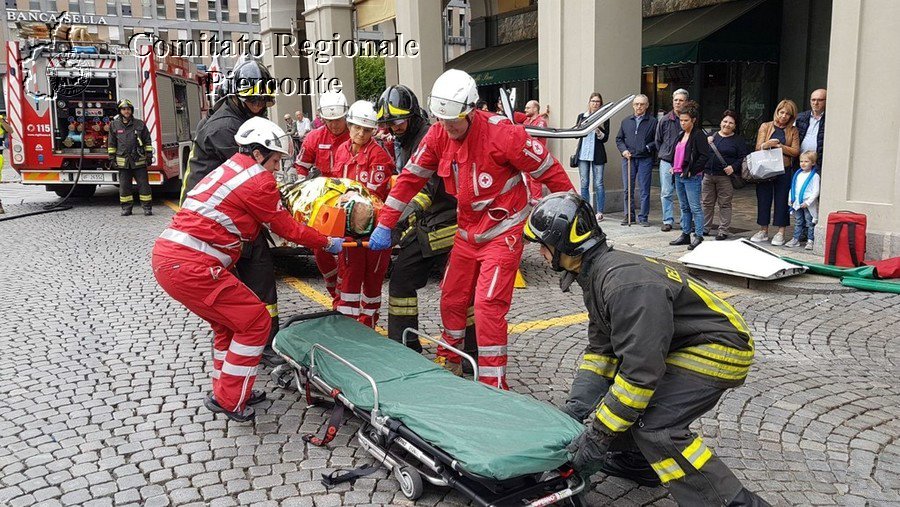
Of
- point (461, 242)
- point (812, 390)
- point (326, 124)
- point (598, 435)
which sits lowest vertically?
point (812, 390)

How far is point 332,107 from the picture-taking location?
6262 mm

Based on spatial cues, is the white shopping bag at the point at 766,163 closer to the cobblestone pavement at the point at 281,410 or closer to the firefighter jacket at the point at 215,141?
the cobblestone pavement at the point at 281,410

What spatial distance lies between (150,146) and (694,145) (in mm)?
9908

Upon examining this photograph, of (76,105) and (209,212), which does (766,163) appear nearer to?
(209,212)

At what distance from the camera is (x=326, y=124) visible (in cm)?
655

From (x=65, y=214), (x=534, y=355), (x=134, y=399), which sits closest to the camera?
(x=134, y=399)

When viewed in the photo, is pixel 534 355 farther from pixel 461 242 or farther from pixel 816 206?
pixel 816 206

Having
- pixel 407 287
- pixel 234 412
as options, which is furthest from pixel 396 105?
pixel 234 412

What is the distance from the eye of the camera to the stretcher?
10.4ft

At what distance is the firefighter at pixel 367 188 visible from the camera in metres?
5.77

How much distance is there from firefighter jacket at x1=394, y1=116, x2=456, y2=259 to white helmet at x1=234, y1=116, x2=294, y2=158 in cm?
111

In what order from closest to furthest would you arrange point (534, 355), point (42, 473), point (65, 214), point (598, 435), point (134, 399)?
1. point (598, 435)
2. point (42, 473)
3. point (134, 399)
4. point (534, 355)
5. point (65, 214)

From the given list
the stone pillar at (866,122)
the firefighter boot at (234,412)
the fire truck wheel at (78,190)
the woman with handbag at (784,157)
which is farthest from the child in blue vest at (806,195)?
the fire truck wheel at (78,190)

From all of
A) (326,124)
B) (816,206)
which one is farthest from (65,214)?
(816,206)
